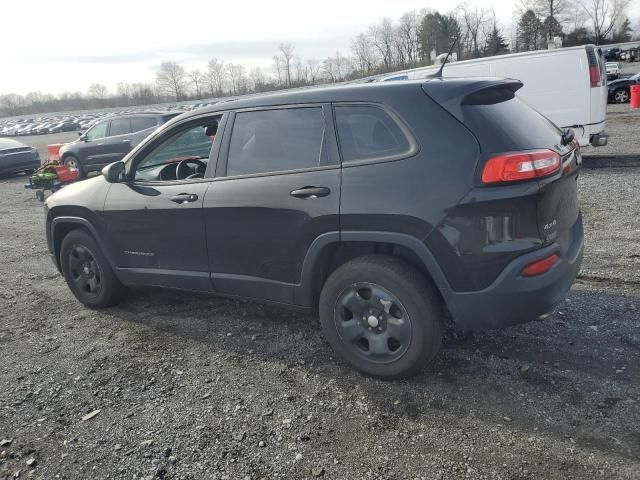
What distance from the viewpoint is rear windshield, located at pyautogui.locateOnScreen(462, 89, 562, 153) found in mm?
2932

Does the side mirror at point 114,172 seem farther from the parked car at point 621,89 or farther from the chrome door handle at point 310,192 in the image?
the parked car at point 621,89

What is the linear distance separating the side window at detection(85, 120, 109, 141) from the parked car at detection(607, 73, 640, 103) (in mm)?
22374

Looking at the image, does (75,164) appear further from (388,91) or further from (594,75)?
(388,91)

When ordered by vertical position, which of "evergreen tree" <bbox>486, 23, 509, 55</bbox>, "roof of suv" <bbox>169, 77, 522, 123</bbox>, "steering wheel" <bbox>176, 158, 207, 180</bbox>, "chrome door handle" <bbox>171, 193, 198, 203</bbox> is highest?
"evergreen tree" <bbox>486, 23, 509, 55</bbox>

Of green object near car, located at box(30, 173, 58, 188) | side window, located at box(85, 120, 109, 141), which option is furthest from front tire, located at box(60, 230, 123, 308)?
side window, located at box(85, 120, 109, 141)

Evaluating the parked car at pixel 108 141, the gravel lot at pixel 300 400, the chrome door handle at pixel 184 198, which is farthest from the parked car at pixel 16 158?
the chrome door handle at pixel 184 198

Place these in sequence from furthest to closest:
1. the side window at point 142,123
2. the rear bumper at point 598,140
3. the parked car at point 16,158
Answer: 1. the parked car at point 16,158
2. the side window at point 142,123
3. the rear bumper at point 598,140

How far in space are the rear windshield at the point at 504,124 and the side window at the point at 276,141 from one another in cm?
95

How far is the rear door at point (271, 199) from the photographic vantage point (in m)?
3.35

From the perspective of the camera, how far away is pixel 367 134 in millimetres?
3256

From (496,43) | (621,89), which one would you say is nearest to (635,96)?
(621,89)

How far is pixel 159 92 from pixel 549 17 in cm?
7016

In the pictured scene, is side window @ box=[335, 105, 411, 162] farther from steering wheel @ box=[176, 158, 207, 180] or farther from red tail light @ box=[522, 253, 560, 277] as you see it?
steering wheel @ box=[176, 158, 207, 180]

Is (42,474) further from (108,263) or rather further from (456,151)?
(456,151)
